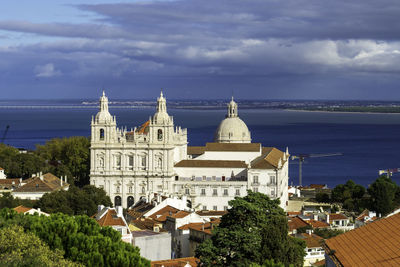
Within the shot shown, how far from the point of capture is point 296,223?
1967 inches

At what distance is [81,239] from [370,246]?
1408cm

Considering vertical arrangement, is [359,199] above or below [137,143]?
below

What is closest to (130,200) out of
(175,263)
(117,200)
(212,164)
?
(117,200)

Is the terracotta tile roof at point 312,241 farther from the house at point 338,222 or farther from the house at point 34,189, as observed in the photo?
the house at point 34,189

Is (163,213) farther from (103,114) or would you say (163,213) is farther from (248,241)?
(103,114)

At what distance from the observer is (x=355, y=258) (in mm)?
19328

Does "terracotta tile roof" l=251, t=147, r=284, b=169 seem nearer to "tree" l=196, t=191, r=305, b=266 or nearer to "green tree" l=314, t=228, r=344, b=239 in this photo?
"green tree" l=314, t=228, r=344, b=239

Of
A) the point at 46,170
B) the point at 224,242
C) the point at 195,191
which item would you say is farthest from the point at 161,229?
the point at 46,170

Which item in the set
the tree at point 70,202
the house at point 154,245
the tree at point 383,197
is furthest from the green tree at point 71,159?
the house at point 154,245

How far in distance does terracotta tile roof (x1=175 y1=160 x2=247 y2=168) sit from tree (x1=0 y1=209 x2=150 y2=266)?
1436 inches

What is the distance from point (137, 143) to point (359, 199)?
20.2m

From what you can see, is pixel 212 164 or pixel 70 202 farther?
pixel 212 164

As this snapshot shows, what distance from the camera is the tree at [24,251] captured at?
25.0 m

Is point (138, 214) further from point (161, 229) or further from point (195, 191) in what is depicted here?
point (195, 191)
